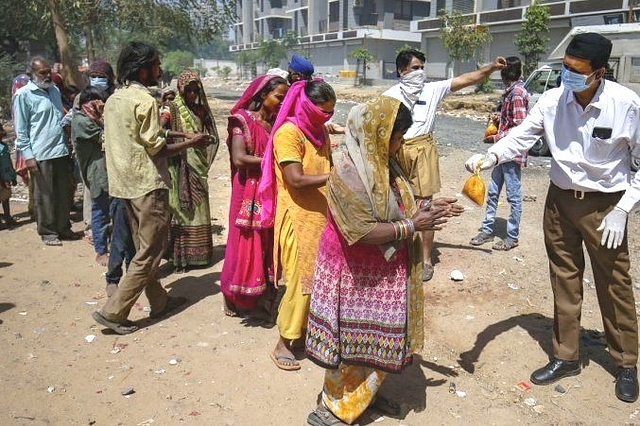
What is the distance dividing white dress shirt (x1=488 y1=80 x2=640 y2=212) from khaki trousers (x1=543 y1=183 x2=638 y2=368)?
99 millimetres

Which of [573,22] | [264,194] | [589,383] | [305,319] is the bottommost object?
[589,383]

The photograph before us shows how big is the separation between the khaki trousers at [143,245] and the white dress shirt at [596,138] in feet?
8.68

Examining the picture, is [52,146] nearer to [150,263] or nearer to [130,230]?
[130,230]

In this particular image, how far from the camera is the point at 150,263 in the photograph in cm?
388

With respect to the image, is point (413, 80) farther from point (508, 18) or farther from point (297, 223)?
point (508, 18)

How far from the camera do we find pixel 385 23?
5672cm

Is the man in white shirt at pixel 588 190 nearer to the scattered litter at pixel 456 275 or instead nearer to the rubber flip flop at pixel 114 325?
the scattered litter at pixel 456 275

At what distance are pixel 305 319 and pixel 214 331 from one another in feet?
3.14

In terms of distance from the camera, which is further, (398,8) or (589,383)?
(398,8)

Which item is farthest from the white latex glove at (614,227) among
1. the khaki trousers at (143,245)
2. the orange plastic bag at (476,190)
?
the khaki trousers at (143,245)

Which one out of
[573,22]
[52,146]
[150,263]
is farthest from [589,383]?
[573,22]

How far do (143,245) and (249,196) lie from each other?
2.77 ft

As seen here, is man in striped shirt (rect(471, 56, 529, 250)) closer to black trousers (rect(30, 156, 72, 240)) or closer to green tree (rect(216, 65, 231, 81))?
black trousers (rect(30, 156, 72, 240))

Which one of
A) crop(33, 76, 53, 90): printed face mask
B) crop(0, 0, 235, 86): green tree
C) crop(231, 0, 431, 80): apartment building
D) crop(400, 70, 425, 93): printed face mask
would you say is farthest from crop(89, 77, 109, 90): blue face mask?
crop(231, 0, 431, 80): apartment building
